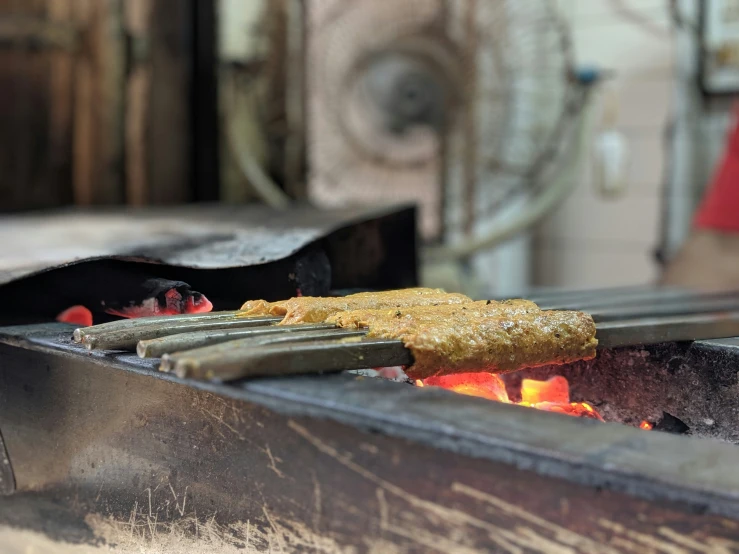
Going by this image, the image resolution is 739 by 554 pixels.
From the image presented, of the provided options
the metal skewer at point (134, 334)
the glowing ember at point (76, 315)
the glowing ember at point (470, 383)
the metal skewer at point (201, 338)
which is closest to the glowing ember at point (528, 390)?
the glowing ember at point (470, 383)

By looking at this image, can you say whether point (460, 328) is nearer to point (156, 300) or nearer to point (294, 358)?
point (294, 358)

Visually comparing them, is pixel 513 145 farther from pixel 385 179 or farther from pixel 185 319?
pixel 185 319

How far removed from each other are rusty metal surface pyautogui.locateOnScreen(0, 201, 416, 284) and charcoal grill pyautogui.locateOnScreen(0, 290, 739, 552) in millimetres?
329

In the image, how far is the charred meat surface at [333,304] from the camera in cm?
119

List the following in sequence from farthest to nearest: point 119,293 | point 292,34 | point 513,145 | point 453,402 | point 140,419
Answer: point 292,34 < point 513,145 < point 119,293 < point 140,419 < point 453,402

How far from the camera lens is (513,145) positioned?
3754 millimetres

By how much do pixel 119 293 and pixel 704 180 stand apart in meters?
4.20

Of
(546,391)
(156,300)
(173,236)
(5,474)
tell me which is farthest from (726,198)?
(5,474)

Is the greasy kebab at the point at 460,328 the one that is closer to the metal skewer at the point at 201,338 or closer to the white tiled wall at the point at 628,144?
the metal skewer at the point at 201,338

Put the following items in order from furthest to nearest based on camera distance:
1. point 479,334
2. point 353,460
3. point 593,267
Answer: point 593,267 → point 479,334 → point 353,460

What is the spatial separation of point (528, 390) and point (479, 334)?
0.40 m

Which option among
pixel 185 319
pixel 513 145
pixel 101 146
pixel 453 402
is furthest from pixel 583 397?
pixel 101 146

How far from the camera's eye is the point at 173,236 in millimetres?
2131

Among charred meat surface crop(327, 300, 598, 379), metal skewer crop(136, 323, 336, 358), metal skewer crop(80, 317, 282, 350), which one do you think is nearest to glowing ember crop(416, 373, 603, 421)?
charred meat surface crop(327, 300, 598, 379)
